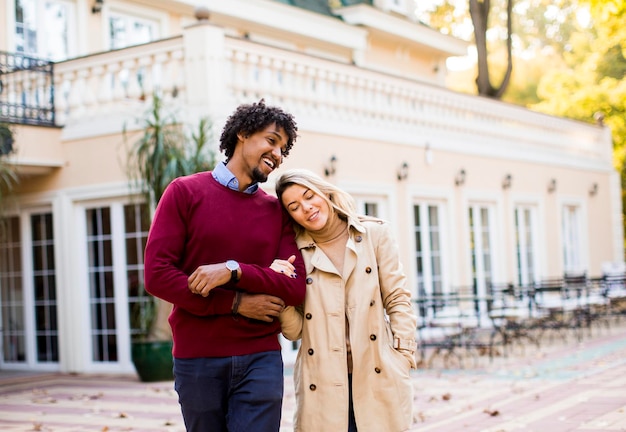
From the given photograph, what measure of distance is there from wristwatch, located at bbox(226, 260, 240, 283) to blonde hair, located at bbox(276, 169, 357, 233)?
0.45 m

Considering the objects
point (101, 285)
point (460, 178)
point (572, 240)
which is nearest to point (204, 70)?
point (101, 285)

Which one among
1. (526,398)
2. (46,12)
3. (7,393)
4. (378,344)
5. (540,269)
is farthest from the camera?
(540,269)

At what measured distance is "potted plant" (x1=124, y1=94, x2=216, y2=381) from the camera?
32.6ft

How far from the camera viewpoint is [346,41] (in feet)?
60.4

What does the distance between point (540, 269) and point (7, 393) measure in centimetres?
1063

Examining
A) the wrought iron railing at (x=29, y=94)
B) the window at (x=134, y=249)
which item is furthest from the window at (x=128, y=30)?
the window at (x=134, y=249)

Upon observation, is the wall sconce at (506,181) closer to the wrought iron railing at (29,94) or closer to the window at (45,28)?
the window at (45,28)

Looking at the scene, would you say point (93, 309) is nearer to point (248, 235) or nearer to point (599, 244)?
point (248, 235)

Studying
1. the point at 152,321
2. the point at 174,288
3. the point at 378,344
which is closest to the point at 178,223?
the point at 174,288

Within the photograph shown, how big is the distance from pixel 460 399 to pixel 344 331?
4747 mm

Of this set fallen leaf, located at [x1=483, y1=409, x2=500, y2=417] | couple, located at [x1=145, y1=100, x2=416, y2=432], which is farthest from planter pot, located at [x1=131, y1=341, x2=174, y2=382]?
couple, located at [x1=145, y1=100, x2=416, y2=432]

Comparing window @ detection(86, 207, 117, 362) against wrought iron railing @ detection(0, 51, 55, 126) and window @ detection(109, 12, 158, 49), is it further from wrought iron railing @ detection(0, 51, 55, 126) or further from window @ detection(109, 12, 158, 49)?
window @ detection(109, 12, 158, 49)

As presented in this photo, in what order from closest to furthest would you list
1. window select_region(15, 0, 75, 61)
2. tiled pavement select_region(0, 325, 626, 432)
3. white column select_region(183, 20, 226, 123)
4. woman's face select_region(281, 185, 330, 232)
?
woman's face select_region(281, 185, 330, 232) < tiled pavement select_region(0, 325, 626, 432) < white column select_region(183, 20, 226, 123) < window select_region(15, 0, 75, 61)

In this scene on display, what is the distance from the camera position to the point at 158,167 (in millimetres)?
9992
